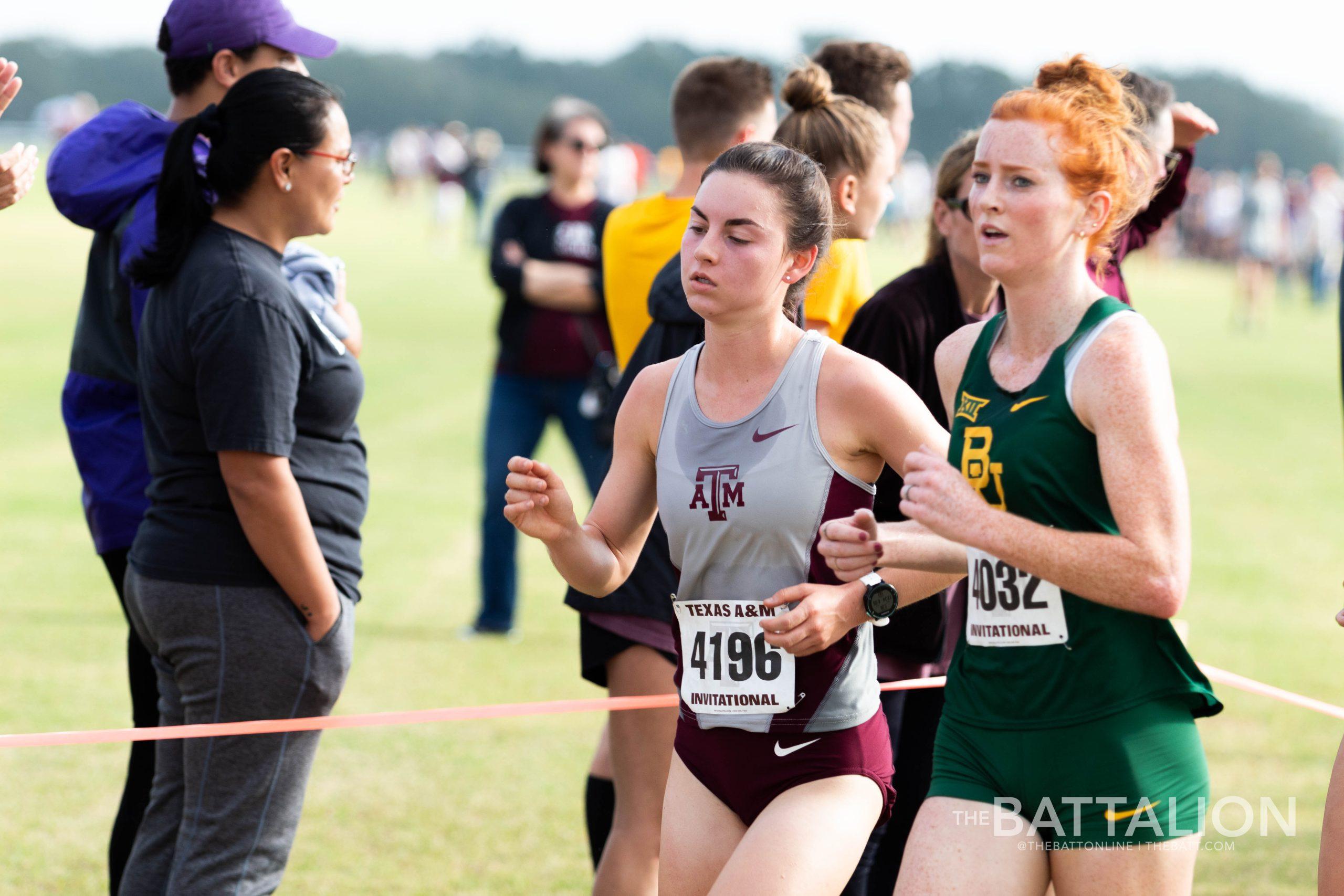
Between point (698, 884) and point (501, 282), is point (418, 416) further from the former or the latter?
point (698, 884)

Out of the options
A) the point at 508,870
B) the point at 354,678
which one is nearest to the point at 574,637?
the point at 354,678

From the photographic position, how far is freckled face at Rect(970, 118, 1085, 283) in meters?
2.53

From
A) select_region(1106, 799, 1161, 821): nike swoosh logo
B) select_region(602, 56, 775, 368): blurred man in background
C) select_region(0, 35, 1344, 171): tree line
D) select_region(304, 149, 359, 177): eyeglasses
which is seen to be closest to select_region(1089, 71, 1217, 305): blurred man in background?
select_region(602, 56, 775, 368): blurred man in background

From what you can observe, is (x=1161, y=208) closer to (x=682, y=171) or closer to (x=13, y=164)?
(x=682, y=171)

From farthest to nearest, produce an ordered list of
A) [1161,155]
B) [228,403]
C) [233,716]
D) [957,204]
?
[1161,155] → [957,204] → [233,716] → [228,403]

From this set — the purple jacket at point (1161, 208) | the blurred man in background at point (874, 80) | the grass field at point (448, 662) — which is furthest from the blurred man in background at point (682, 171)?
the grass field at point (448, 662)

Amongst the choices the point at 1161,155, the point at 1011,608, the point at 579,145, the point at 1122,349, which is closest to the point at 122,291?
the point at 1011,608

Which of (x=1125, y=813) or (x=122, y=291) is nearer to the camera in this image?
(x=1125, y=813)

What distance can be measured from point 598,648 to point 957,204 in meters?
1.55

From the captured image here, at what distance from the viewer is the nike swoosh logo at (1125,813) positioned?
2.42 meters

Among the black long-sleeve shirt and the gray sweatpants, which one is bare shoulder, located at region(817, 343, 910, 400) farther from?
the black long-sleeve shirt

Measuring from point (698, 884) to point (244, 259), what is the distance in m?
1.69

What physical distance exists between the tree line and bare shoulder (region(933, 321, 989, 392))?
86.4 m

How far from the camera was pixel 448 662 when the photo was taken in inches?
281
